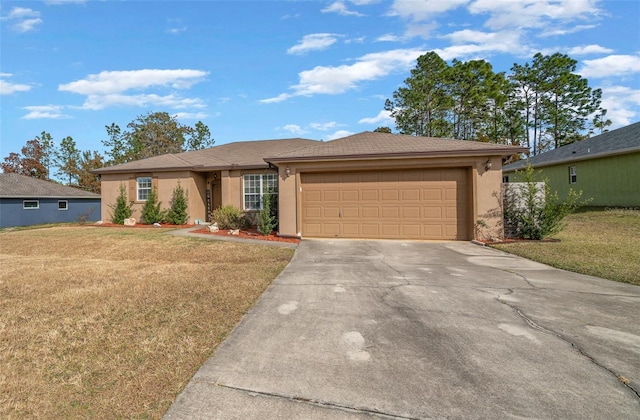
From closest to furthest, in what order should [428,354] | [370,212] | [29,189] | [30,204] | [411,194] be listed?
[428,354] → [411,194] → [370,212] → [30,204] → [29,189]

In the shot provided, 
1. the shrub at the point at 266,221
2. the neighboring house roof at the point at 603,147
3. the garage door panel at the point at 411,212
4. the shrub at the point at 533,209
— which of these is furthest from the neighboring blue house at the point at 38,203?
the neighboring house roof at the point at 603,147

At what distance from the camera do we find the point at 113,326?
3781 mm

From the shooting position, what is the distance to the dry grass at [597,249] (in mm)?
6617

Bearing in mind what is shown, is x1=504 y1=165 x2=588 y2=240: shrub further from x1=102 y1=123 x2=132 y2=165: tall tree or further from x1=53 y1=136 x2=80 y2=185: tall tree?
x1=53 y1=136 x2=80 y2=185: tall tree

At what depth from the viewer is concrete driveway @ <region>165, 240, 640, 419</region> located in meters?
2.33

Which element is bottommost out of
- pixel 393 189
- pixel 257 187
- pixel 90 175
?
pixel 393 189

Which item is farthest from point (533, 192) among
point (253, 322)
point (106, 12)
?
point (106, 12)

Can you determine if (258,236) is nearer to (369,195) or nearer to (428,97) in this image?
(369,195)

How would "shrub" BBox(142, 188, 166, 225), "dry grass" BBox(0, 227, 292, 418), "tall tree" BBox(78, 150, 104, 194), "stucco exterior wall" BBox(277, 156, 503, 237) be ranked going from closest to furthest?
"dry grass" BBox(0, 227, 292, 418) < "stucco exterior wall" BBox(277, 156, 503, 237) < "shrub" BBox(142, 188, 166, 225) < "tall tree" BBox(78, 150, 104, 194)

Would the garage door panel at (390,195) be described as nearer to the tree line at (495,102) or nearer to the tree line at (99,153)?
the tree line at (495,102)

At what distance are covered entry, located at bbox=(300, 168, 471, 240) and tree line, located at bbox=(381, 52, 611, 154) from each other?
79.1ft

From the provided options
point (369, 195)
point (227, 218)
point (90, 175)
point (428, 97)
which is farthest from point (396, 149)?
point (90, 175)

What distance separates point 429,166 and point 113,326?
395 inches

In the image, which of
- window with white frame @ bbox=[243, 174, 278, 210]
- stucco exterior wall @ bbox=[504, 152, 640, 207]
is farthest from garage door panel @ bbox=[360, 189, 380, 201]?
stucco exterior wall @ bbox=[504, 152, 640, 207]
